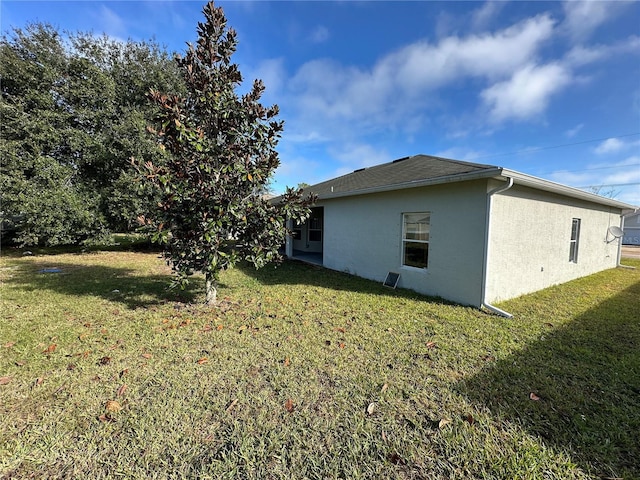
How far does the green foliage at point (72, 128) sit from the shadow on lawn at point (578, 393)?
11.5 m

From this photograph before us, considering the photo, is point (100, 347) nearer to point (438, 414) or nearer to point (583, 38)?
point (438, 414)

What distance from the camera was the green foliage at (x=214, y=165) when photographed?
14.0ft

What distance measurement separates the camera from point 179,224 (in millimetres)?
4520

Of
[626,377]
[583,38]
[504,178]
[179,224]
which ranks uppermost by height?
[583,38]

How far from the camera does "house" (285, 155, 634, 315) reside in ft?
17.5

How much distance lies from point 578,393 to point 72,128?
16207mm

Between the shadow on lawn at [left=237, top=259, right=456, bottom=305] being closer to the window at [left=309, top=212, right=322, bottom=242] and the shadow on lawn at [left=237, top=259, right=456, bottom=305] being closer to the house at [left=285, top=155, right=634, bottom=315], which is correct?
the house at [left=285, top=155, right=634, bottom=315]

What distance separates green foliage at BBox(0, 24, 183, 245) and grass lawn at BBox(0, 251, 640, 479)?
712 cm

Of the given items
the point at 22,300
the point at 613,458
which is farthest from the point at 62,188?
the point at 613,458

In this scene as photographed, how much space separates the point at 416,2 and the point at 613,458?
10222 mm

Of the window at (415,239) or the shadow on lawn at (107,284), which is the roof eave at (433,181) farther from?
the shadow on lawn at (107,284)

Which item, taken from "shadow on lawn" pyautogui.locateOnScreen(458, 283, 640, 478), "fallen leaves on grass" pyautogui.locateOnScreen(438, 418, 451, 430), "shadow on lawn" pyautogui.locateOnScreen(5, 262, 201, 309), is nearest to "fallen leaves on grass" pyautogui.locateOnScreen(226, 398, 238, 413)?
"fallen leaves on grass" pyautogui.locateOnScreen(438, 418, 451, 430)

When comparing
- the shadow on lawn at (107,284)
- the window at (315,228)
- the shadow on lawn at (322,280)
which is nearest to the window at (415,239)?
the shadow on lawn at (322,280)

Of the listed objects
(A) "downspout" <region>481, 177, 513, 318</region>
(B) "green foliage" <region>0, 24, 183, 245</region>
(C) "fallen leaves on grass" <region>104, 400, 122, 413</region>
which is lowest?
(C) "fallen leaves on grass" <region>104, 400, 122, 413</region>
